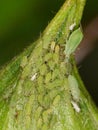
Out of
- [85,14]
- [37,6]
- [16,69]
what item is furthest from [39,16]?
[16,69]

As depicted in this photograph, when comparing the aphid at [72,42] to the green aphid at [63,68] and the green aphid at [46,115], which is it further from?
the green aphid at [46,115]

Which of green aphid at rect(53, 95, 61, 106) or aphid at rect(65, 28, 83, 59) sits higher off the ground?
aphid at rect(65, 28, 83, 59)

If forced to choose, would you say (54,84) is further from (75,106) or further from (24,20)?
(24,20)

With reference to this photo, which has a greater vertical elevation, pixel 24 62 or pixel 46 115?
pixel 24 62

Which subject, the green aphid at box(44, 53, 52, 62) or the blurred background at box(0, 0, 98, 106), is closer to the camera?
the green aphid at box(44, 53, 52, 62)

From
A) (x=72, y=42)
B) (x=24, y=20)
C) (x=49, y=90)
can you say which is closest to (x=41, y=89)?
(x=49, y=90)

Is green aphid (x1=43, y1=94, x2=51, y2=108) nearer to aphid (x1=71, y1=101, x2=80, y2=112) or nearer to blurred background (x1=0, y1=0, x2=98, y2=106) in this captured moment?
aphid (x1=71, y1=101, x2=80, y2=112)

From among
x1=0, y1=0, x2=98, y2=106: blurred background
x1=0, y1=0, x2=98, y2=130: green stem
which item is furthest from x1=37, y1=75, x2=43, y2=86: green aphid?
x1=0, y1=0, x2=98, y2=106: blurred background

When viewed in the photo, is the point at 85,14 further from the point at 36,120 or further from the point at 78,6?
the point at 36,120
